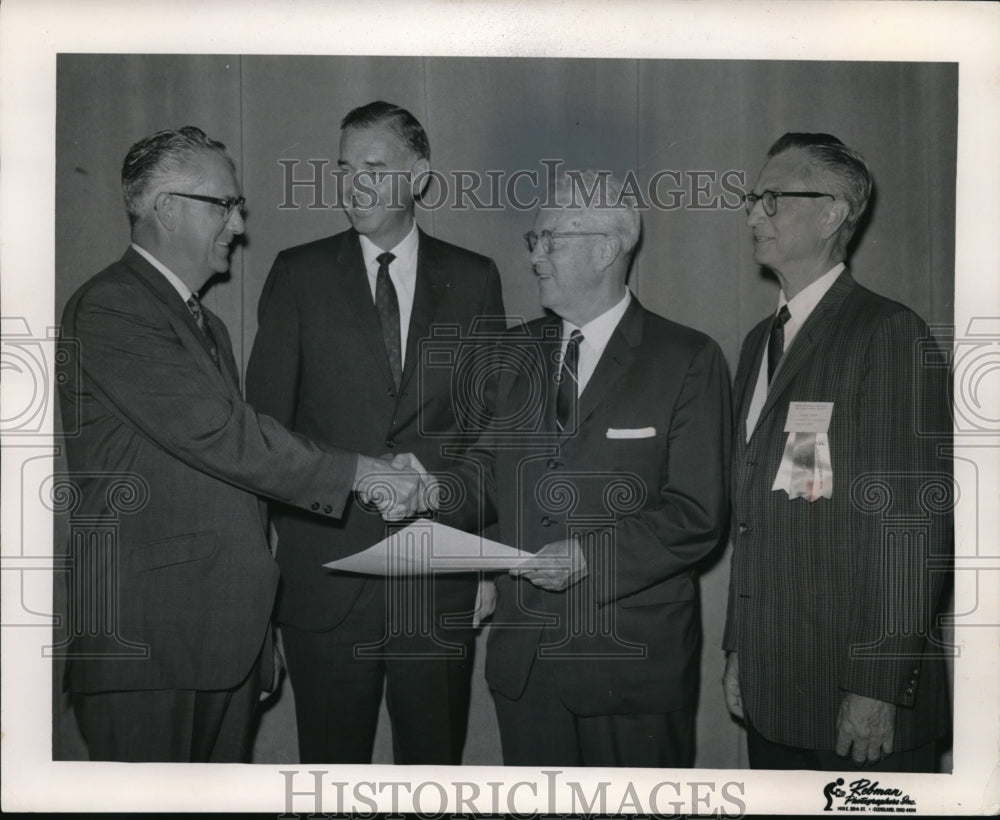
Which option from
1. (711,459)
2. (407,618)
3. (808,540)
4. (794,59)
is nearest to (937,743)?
(808,540)

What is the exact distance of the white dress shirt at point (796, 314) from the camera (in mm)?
2684

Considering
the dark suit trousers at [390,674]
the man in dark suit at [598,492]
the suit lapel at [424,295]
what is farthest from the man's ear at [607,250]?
the dark suit trousers at [390,674]

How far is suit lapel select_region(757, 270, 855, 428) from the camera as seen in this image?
2643 millimetres

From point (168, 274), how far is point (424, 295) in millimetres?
672

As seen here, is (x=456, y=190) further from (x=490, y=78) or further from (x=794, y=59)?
(x=794, y=59)

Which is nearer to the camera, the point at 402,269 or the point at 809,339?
the point at 809,339

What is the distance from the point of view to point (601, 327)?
2.73m

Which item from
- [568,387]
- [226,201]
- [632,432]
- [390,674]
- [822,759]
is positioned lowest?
[822,759]

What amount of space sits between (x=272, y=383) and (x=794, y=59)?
1.65 m

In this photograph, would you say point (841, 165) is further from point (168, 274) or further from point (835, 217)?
point (168, 274)

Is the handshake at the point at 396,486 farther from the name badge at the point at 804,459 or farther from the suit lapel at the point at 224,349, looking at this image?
the name badge at the point at 804,459

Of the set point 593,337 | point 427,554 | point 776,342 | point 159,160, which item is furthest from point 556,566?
point 159,160

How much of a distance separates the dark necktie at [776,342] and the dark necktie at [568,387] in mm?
498

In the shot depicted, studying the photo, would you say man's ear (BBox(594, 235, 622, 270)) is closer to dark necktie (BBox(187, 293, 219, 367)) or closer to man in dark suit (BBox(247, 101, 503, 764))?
man in dark suit (BBox(247, 101, 503, 764))
